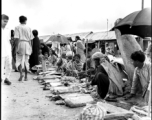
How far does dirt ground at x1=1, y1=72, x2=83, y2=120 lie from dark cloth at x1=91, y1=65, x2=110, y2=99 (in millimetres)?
659

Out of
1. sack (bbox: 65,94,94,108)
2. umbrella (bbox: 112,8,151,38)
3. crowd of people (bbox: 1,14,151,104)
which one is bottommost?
sack (bbox: 65,94,94,108)

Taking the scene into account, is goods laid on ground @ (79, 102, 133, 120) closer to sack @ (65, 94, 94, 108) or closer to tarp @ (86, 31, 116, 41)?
sack @ (65, 94, 94, 108)

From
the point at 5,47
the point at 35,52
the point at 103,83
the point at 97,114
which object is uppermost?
the point at 5,47

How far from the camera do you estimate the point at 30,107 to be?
4078 mm

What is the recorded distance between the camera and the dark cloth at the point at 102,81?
171 inches

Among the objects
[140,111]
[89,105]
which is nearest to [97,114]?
[89,105]

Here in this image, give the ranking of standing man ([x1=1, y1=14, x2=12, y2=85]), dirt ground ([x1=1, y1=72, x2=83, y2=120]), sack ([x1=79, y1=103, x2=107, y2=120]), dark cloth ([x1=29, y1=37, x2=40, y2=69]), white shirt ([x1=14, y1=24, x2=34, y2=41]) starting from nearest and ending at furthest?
1. sack ([x1=79, y1=103, x2=107, y2=120])
2. dirt ground ([x1=1, y1=72, x2=83, y2=120])
3. standing man ([x1=1, y1=14, x2=12, y2=85])
4. white shirt ([x1=14, y1=24, x2=34, y2=41])
5. dark cloth ([x1=29, y1=37, x2=40, y2=69])

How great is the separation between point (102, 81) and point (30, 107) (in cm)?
140

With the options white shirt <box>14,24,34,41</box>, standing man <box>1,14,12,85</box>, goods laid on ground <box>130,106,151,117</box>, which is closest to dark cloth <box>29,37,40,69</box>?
white shirt <box>14,24,34,41</box>

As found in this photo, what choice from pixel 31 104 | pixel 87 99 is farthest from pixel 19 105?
pixel 87 99

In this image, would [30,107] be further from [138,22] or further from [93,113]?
[138,22]

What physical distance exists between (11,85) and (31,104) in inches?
71.6

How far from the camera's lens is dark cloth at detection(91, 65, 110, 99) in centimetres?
434

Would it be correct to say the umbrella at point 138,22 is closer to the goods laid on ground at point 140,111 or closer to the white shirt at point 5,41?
the goods laid on ground at point 140,111
